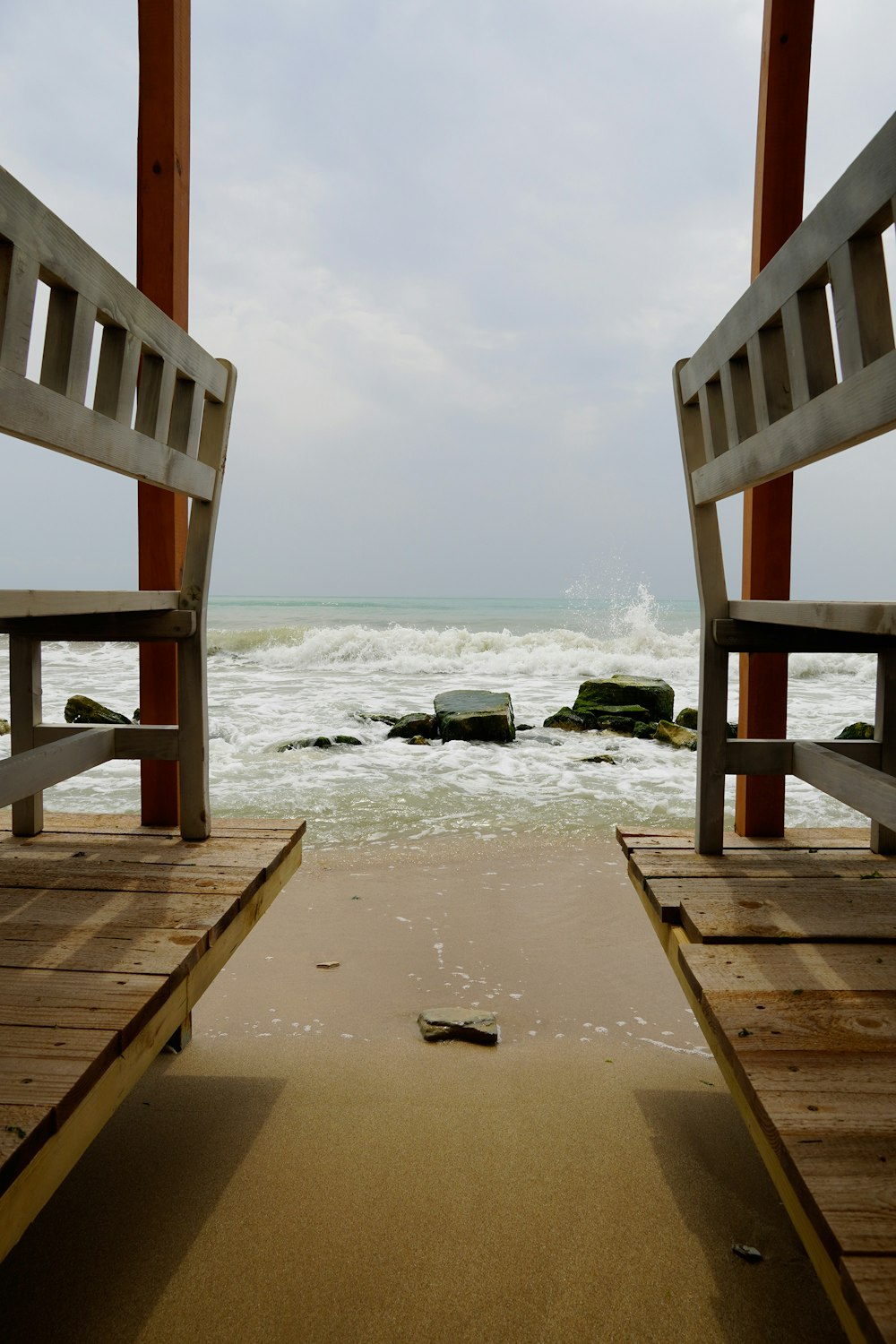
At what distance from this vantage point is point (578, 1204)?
1202 millimetres

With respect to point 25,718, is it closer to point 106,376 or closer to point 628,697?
point 106,376

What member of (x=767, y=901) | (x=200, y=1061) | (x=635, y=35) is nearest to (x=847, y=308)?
(x=767, y=901)

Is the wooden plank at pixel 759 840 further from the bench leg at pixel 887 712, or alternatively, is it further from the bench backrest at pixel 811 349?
the bench backrest at pixel 811 349

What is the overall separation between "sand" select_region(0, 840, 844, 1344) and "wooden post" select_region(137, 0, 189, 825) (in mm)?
620

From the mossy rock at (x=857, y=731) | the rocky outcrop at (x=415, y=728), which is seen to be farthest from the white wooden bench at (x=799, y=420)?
the rocky outcrop at (x=415, y=728)

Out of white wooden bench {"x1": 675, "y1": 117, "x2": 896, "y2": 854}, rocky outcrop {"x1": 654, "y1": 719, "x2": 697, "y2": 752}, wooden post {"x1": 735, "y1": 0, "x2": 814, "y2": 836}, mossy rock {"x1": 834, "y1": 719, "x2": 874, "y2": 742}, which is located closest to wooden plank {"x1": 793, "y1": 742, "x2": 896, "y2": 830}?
white wooden bench {"x1": 675, "y1": 117, "x2": 896, "y2": 854}

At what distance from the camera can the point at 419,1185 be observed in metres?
1.25

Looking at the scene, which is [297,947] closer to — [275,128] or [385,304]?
[275,128]

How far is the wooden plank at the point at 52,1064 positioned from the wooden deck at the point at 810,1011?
0.70m

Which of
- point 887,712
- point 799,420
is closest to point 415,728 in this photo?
point 887,712

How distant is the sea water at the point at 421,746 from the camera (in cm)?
412

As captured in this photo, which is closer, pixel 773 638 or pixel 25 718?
pixel 773 638

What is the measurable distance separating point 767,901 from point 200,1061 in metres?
1.28

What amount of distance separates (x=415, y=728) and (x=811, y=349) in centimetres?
568
